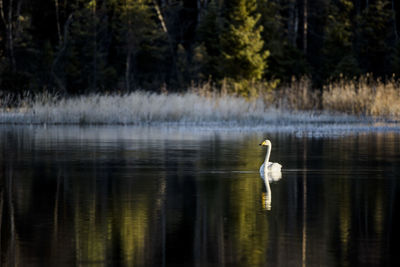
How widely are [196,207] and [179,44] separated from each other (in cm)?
5144

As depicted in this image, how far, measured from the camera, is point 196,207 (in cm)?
1104

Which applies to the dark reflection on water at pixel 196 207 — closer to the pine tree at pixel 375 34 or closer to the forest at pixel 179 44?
the forest at pixel 179 44

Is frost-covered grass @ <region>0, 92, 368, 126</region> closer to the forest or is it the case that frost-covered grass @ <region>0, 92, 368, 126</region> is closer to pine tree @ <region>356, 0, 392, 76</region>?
the forest

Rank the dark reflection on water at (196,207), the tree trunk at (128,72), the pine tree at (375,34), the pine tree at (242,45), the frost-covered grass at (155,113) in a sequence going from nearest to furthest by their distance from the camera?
1. the dark reflection on water at (196,207)
2. the frost-covered grass at (155,113)
3. the pine tree at (242,45)
4. the pine tree at (375,34)
5. the tree trunk at (128,72)

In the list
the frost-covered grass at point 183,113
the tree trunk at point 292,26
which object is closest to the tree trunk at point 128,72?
the tree trunk at point 292,26

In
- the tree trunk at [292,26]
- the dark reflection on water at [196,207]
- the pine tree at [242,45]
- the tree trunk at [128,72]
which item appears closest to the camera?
the dark reflection on water at [196,207]

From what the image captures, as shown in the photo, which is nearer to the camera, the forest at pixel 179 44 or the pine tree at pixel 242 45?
the pine tree at pixel 242 45

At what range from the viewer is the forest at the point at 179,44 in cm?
5381

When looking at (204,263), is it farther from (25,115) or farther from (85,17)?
(85,17)

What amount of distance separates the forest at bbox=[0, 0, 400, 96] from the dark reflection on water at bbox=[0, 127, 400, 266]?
31338 mm

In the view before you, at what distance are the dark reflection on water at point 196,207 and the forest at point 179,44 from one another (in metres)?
31.3

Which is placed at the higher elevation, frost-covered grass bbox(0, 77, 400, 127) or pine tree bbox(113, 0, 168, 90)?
pine tree bbox(113, 0, 168, 90)

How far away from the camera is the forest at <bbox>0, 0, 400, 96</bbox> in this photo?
53.8m

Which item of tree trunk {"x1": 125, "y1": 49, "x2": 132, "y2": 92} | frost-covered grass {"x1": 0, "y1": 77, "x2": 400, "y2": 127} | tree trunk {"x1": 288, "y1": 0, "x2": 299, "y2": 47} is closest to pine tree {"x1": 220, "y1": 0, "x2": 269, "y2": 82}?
frost-covered grass {"x1": 0, "y1": 77, "x2": 400, "y2": 127}
